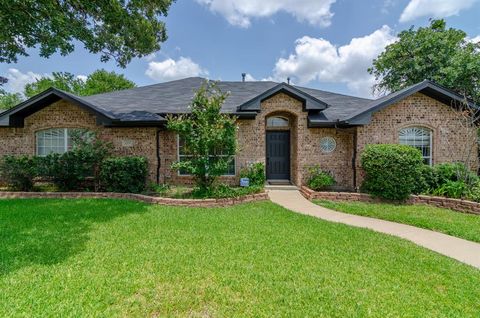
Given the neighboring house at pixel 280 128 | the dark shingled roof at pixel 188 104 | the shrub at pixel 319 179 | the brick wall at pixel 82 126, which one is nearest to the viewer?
the dark shingled roof at pixel 188 104

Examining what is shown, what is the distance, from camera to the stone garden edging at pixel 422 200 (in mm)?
7152

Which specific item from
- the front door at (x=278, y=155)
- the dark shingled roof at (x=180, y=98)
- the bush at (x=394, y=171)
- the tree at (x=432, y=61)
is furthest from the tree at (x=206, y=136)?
the tree at (x=432, y=61)

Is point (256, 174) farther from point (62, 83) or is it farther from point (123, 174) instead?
point (62, 83)

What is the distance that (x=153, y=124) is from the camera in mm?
9758

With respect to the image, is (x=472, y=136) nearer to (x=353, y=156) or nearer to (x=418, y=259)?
(x=353, y=156)

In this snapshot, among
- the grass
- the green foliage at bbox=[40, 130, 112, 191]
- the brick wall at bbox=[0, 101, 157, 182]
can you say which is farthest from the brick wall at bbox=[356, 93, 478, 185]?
the green foliage at bbox=[40, 130, 112, 191]

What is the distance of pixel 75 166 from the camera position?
8836mm

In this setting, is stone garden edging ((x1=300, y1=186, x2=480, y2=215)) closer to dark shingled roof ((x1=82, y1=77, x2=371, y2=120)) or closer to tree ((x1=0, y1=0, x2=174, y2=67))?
dark shingled roof ((x1=82, y1=77, x2=371, y2=120))

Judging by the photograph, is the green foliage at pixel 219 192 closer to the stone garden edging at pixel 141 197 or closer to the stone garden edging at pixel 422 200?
the stone garden edging at pixel 141 197

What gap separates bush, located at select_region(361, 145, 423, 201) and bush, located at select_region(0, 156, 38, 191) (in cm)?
1244

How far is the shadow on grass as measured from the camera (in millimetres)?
4051

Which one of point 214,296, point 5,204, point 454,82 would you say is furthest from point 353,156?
point 5,204

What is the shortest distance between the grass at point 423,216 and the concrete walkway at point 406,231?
25 centimetres

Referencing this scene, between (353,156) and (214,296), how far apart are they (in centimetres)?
868
